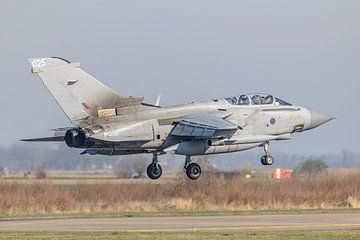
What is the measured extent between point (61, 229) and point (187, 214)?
40.1ft

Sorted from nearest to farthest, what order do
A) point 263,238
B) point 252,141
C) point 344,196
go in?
point 263,238
point 252,141
point 344,196

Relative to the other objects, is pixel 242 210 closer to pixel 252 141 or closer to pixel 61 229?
pixel 252 141

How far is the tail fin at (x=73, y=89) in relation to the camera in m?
40.6

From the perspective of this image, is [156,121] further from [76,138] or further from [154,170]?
[76,138]

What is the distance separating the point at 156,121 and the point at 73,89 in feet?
12.3

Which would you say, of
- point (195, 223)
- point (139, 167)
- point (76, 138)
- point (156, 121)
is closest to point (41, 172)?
point (139, 167)

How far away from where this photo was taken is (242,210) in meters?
55.2

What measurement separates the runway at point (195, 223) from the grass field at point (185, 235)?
2.22 meters

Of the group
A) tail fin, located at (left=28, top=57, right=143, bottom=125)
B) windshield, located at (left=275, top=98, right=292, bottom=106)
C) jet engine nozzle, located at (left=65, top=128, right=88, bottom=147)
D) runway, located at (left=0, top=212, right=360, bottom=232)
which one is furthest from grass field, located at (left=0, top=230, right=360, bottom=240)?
windshield, located at (left=275, top=98, right=292, bottom=106)

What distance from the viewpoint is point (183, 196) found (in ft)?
200

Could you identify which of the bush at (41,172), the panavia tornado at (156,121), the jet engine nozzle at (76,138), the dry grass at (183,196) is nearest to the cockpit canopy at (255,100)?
the panavia tornado at (156,121)

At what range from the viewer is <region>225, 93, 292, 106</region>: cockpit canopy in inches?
1718

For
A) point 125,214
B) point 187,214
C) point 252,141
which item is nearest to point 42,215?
point 125,214

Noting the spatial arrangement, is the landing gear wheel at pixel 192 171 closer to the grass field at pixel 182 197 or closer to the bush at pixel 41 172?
the grass field at pixel 182 197
